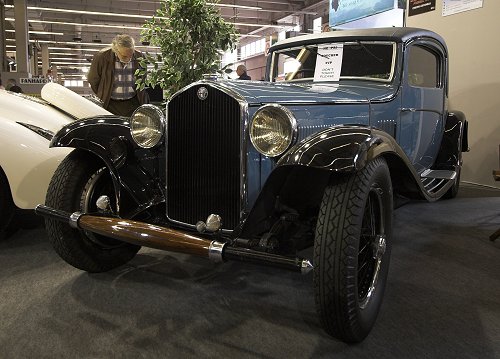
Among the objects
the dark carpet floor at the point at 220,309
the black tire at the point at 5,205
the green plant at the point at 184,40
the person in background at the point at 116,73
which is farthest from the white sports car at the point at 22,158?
the green plant at the point at 184,40

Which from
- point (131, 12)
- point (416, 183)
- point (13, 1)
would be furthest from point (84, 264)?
point (131, 12)

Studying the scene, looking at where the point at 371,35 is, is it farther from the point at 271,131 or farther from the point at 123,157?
the point at 123,157

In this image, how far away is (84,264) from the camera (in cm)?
243

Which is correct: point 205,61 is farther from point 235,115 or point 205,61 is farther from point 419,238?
point 419,238

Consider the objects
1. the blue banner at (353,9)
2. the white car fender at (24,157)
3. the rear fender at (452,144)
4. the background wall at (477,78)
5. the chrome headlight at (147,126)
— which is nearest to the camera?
the chrome headlight at (147,126)

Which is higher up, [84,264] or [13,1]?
[13,1]

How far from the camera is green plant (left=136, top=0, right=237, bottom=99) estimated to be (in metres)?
3.73

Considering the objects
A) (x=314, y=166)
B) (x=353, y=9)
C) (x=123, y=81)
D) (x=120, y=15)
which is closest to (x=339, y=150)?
(x=314, y=166)

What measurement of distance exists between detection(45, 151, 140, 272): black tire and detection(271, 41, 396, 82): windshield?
1.62 metres

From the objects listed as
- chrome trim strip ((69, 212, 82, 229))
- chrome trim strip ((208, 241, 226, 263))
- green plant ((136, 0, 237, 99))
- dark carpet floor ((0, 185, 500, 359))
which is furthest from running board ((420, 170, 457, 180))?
chrome trim strip ((69, 212, 82, 229))

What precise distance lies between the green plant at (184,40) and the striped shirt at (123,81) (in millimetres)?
369

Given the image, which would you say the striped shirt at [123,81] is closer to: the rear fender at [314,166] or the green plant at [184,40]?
the green plant at [184,40]

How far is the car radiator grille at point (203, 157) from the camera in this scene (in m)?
2.05

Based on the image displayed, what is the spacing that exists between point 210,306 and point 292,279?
561 millimetres
